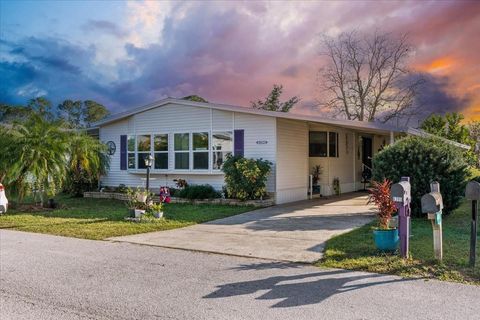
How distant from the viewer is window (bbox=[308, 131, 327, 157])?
15781mm

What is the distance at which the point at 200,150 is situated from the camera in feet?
49.2

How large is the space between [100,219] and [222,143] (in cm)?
529

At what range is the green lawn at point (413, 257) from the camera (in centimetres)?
527

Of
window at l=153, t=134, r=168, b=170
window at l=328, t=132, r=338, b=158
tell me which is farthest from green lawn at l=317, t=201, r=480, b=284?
window at l=153, t=134, r=168, b=170

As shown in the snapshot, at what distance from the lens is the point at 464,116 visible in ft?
102

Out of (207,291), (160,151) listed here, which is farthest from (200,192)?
(207,291)

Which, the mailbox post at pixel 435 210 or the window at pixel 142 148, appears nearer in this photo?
the mailbox post at pixel 435 210

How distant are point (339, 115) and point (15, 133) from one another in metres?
29.4

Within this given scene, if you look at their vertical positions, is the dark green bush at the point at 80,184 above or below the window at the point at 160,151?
below

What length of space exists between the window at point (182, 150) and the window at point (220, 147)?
1.16m

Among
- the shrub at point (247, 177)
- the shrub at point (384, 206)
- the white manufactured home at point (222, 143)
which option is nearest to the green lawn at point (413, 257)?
the shrub at point (384, 206)

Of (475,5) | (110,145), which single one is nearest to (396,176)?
(475,5)

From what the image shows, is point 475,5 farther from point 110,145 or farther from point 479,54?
point 110,145

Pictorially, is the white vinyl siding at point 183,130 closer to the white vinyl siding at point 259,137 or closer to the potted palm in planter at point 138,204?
the white vinyl siding at point 259,137
